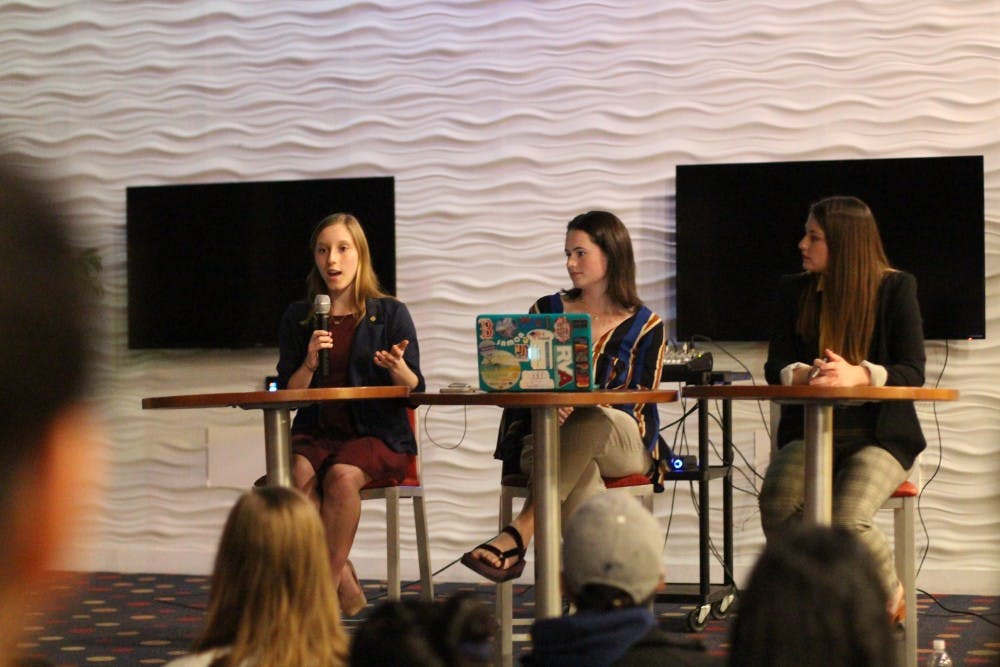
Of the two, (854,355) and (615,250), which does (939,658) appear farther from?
(615,250)

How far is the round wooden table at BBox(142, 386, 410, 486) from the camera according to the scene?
11.0 feet

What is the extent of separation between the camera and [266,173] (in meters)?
5.87

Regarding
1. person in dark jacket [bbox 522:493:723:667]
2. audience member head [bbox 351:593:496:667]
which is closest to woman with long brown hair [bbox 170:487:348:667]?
person in dark jacket [bbox 522:493:723:667]

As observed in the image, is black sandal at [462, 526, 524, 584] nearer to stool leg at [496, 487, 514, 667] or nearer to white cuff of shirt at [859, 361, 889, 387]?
stool leg at [496, 487, 514, 667]

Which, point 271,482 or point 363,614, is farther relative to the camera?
point 363,614

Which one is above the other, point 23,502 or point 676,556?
point 23,502

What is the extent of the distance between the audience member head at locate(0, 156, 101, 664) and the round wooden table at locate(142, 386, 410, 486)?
9.07 ft

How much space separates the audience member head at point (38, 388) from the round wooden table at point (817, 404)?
265cm

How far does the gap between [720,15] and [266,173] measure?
216 centimetres

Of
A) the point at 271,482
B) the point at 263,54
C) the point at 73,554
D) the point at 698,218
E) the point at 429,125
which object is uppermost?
the point at 263,54

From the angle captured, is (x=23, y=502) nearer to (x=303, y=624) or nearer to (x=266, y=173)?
(x=303, y=624)

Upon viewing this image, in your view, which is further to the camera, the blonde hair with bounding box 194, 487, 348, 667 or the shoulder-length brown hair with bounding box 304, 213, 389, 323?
the shoulder-length brown hair with bounding box 304, 213, 389, 323

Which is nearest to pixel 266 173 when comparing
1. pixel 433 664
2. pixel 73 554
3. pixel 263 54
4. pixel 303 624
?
pixel 263 54

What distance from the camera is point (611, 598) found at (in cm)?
160
